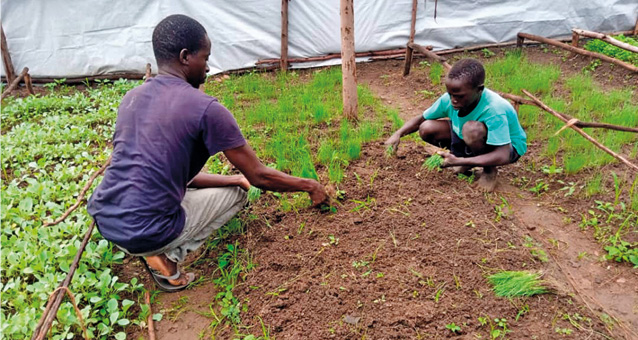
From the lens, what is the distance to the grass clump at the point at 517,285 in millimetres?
2449

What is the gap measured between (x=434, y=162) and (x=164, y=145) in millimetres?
→ 2099

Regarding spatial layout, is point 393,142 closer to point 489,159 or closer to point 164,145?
point 489,159

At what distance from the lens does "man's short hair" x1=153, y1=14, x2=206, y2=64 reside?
7.81ft

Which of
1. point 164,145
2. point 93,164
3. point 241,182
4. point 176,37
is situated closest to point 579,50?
point 241,182

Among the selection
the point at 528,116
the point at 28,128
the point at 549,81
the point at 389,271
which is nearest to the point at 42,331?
the point at 389,271

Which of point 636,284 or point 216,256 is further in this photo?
point 216,256

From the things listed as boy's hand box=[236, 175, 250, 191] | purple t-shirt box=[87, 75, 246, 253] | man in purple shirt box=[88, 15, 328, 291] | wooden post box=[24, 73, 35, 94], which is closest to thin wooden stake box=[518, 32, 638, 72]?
boy's hand box=[236, 175, 250, 191]

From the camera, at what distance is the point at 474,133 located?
3277 millimetres

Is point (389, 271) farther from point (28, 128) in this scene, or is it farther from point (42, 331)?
point (28, 128)

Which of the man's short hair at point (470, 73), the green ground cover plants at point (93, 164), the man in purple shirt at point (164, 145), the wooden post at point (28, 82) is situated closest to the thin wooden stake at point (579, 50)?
the green ground cover plants at point (93, 164)

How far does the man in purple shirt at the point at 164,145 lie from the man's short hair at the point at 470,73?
4.76 ft

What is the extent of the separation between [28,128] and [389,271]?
13.9ft

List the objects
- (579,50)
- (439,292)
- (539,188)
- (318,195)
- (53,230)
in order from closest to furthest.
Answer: (439,292) → (318,195) → (53,230) → (539,188) → (579,50)

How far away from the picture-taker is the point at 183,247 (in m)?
2.81
